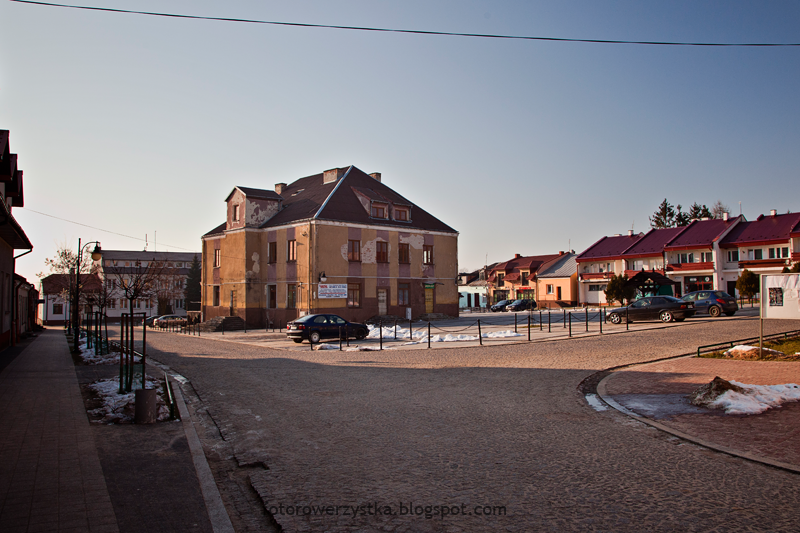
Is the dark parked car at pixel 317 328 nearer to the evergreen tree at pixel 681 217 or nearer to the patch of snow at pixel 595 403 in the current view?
the patch of snow at pixel 595 403

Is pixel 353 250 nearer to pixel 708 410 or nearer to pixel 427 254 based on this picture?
pixel 427 254

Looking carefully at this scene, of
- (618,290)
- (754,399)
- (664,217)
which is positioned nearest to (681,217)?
(664,217)

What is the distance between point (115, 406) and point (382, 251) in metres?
32.1

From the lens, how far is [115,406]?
31.5 feet

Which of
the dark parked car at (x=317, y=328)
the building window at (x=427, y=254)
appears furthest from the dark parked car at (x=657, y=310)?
the building window at (x=427, y=254)

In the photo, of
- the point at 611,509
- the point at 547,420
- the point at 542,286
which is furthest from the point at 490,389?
the point at 542,286

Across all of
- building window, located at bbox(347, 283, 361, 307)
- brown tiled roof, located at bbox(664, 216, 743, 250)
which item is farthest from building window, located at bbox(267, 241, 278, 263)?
brown tiled roof, located at bbox(664, 216, 743, 250)

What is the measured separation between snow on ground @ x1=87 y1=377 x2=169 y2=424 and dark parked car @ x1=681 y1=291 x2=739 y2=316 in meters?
29.1

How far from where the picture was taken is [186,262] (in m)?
97.4

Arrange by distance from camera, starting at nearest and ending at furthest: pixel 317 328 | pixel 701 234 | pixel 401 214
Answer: pixel 317 328 → pixel 401 214 → pixel 701 234

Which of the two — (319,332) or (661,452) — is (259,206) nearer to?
(319,332)

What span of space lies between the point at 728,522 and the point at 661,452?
7.26 feet

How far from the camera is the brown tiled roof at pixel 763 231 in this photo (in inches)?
2103

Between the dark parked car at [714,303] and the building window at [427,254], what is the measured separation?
61.5ft
